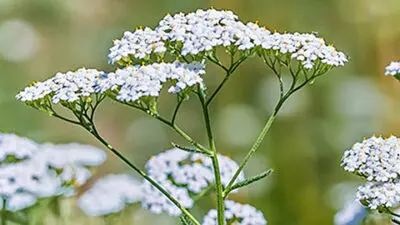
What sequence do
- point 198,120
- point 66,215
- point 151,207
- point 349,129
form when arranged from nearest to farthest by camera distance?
point 151,207 < point 66,215 < point 349,129 < point 198,120

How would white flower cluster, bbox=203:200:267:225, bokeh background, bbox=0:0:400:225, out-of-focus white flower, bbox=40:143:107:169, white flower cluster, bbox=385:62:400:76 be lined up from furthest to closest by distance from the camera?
bokeh background, bbox=0:0:400:225, out-of-focus white flower, bbox=40:143:107:169, white flower cluster, bbox=203:200:267:225, white flower cluster, bbox=385:62:400:76

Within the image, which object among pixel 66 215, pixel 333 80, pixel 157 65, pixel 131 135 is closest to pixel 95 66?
pixel 131 135

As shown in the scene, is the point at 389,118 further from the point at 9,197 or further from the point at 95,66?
the point at 9,197

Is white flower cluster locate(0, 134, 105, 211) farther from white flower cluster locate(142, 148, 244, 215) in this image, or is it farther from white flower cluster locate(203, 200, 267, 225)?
white flower cluster locate(203, 200, 267, 225)

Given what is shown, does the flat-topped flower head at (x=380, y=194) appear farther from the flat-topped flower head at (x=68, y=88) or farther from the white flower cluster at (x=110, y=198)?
the white flower cluster at (x=110, y=198)

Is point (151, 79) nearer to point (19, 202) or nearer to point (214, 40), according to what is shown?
point (214, 40)

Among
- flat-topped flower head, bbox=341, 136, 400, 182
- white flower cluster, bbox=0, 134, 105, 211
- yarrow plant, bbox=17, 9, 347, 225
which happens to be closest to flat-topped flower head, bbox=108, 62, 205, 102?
yarrow plant, bbox=17, 9, 347, 225
